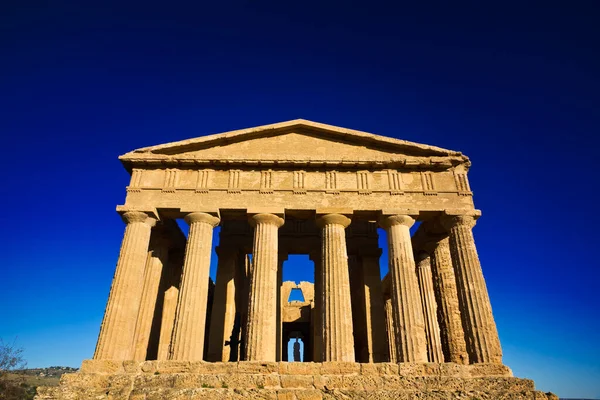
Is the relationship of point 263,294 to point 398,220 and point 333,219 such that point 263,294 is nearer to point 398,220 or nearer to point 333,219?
point 333,219

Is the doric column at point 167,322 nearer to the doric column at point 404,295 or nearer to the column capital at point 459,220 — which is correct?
the doric column at point 404,295

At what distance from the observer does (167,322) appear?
19047 millimetres

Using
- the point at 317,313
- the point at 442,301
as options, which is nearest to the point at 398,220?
the point at 442,301

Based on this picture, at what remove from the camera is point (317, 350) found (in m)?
17.2

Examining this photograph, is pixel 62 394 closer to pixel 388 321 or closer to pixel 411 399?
pixel 411 399

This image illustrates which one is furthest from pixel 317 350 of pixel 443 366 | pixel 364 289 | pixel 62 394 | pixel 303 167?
pixel 62 394

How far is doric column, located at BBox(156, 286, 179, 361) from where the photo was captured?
18.1m

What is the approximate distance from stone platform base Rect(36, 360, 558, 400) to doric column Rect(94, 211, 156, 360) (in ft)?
5.29

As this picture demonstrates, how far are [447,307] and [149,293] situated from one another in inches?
528

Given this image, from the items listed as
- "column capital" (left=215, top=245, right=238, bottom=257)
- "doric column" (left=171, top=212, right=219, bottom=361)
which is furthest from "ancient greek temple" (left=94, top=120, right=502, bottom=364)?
"column capital" (left=215, top=245, right=238, bottom=257)

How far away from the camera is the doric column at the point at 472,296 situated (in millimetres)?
14273

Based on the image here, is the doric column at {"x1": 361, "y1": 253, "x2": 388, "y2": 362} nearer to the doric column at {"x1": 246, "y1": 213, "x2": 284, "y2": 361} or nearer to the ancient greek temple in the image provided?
the ancient greek temple

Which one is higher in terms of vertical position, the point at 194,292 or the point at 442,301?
the point at 442,301

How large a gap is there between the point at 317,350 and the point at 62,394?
9370 millimetres
